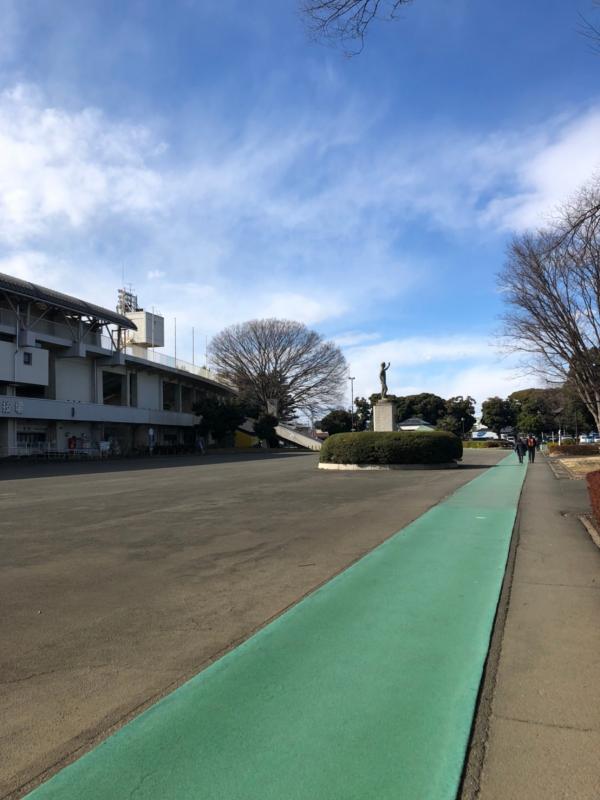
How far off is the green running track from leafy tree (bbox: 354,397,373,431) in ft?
289

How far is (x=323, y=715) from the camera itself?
3.46 meters

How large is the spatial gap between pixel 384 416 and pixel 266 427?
34524 mm

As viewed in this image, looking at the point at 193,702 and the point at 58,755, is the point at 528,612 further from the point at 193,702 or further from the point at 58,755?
the point at 58,755

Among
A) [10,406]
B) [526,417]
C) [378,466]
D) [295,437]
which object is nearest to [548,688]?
[378,466]

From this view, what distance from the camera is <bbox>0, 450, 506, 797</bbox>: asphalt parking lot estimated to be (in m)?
3.57

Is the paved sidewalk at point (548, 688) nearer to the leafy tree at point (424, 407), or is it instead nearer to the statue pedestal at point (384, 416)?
the statue pedestal at point (384, 416)

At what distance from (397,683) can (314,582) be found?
8.45 ft

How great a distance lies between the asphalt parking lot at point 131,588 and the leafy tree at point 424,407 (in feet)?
293

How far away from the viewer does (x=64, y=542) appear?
8.83 m

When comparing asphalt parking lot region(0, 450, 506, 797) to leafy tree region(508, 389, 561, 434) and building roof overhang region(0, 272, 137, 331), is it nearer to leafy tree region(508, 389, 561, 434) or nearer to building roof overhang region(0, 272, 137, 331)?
building roof overhang region(0, 272, 137, 331)

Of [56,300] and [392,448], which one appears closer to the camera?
[392,448]

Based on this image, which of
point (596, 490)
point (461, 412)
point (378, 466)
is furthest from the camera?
point (461, 412)

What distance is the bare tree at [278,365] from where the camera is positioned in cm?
7019

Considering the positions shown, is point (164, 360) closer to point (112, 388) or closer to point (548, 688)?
point (112, 388)
